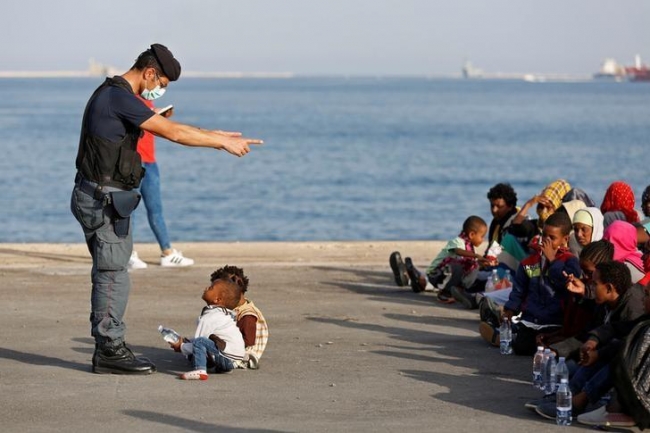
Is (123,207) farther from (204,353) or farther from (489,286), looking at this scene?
(489,286)

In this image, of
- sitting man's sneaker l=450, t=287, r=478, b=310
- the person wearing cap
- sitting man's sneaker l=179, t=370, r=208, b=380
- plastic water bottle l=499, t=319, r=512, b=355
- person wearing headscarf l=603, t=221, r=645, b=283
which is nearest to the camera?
the person wearing cap

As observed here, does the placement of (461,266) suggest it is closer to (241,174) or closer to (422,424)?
(422,424)

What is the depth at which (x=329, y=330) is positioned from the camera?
10.6 m

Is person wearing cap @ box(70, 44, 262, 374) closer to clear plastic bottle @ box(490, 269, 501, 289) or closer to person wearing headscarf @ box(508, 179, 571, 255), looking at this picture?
clear plastic bottle @ box(490, 269, 501, 289)

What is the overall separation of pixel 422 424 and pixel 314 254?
8517 millimetres

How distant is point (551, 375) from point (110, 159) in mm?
3118

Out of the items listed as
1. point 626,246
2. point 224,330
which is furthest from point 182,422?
point 626,246

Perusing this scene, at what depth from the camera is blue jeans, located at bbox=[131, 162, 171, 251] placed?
14.1 m

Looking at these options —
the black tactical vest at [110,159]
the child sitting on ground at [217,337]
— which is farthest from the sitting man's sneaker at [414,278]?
the black tactical vest at [110,159]

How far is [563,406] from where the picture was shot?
7.39 m

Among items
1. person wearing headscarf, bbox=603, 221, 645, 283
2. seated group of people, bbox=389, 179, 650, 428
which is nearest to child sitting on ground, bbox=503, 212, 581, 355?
seated group of people, bbox=389, 179, 650, 428

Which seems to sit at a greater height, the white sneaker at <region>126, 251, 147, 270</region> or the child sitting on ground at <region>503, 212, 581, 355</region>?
the child sitting on ground at <region>503, 212, 581, 355</region>

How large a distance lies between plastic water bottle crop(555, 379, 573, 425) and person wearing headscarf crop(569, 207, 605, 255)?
7.88ft

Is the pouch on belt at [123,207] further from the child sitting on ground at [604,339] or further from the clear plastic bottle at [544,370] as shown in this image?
the child sitting on ground at [604,339]
